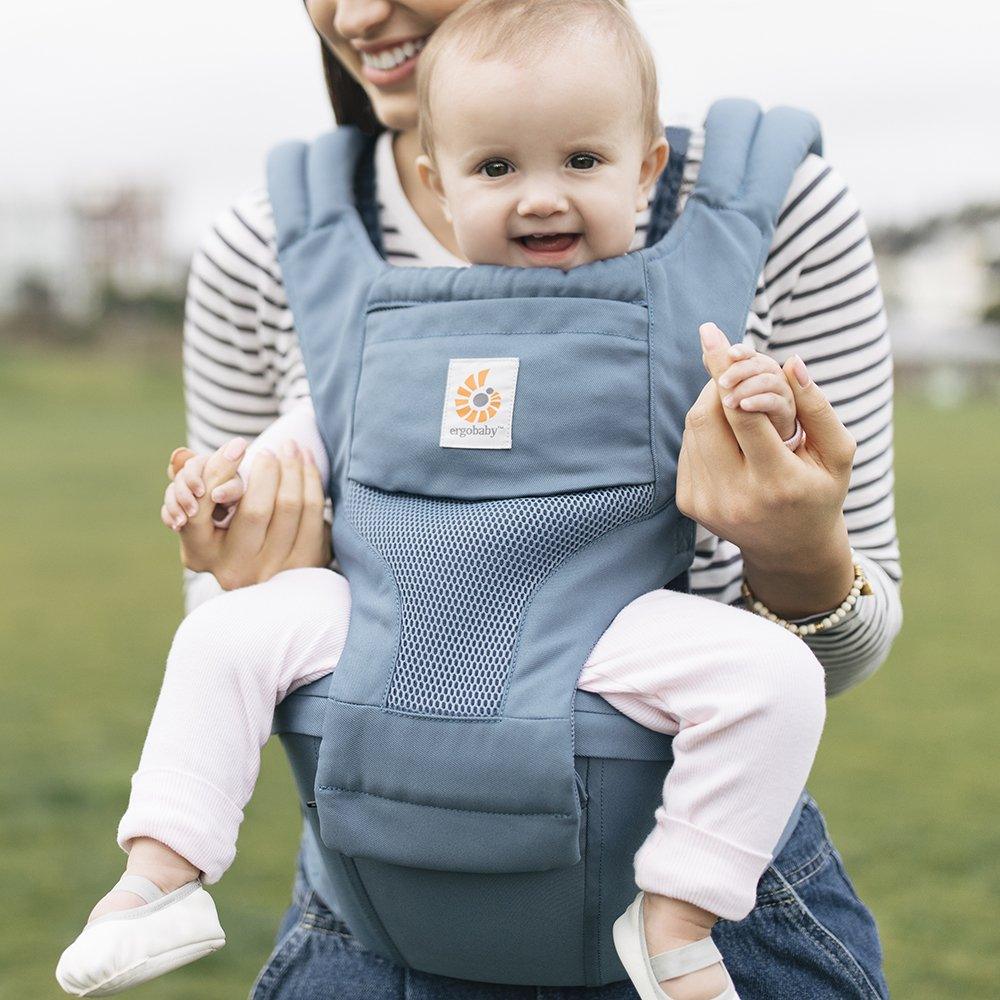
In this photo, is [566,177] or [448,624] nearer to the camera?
[448,624]

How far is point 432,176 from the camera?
1.73 m

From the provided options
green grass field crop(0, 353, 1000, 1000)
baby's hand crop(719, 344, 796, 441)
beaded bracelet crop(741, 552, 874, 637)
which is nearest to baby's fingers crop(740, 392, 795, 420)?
baby's hand crop(719, 344, 796, 441)

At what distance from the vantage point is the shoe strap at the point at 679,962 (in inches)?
54.2

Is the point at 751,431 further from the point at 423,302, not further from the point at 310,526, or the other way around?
the point at 310,526

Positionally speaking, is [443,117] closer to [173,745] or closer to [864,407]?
[864,407]

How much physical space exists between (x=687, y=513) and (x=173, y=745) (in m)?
0.55

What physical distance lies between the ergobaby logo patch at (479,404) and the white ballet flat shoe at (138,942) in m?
0.52

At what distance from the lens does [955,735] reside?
642 centimetres

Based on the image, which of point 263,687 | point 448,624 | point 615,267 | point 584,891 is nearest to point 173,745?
point 263,687

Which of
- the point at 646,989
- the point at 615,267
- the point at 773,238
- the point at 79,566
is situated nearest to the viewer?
the point at 646,989

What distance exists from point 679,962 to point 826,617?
42cm

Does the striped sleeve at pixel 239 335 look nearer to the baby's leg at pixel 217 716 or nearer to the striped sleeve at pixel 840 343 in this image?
the baby's leg at pixel 217 716

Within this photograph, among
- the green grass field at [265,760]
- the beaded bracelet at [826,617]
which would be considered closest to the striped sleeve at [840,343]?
the beaded bracelet at [826,617]

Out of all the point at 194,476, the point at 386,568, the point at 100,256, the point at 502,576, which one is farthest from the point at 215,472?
the point at 100,256
